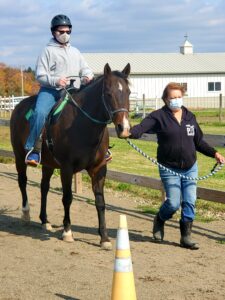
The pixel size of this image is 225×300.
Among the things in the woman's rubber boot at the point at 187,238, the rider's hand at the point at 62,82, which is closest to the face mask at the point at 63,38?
the rider's hand at the point at 62,82

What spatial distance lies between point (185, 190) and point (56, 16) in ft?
9.32

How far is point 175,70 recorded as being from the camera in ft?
201

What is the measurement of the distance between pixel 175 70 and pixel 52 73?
5448cm

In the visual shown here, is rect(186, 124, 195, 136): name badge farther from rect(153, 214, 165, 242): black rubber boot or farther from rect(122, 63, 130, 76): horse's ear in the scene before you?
rect(153, 214, 165, 242): black rubber boot

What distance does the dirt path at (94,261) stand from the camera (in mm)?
5441

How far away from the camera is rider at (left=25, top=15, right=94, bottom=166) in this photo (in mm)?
7629

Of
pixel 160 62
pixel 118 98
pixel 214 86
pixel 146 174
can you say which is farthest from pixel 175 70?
pixel 118 98

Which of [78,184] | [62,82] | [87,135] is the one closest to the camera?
[87,135]

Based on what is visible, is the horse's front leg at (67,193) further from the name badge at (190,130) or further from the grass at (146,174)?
the grass at (146,174)

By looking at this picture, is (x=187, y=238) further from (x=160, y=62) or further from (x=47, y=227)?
(x=160, y=62)

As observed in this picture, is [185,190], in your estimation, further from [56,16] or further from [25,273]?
[56,16]

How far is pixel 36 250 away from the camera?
7.09 metres

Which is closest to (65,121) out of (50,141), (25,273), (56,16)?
(50,141)

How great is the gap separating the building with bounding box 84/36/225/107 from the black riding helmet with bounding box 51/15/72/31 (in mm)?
51158
